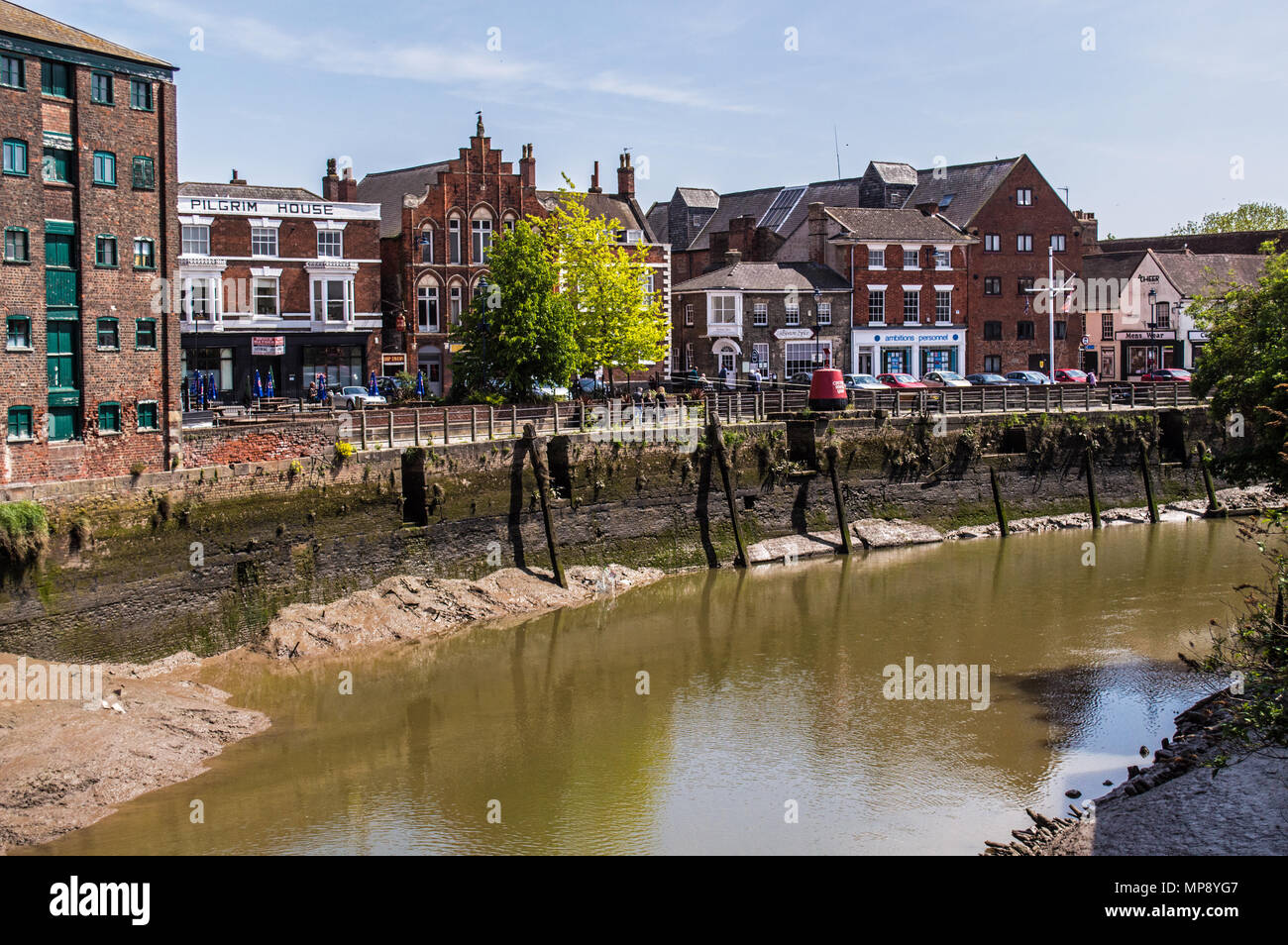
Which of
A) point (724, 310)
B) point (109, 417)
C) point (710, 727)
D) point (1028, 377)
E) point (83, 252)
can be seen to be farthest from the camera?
Result: point (724, 310)

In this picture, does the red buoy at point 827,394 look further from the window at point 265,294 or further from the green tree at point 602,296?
the window at point 265,294

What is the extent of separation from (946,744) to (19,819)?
15.9 m

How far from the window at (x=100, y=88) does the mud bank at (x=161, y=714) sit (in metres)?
13.0

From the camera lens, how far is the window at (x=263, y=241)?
5488cm

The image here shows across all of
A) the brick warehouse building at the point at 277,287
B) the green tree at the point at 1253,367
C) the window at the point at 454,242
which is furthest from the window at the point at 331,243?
the green tree at the point at 1253,367

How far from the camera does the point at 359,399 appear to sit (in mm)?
47812

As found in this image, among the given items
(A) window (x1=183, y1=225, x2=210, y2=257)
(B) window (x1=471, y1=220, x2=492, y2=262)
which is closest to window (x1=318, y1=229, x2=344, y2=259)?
(A) window (x1=183, y1=225, x2=210, y2=257)

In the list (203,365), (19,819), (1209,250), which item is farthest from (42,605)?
(1209,250)

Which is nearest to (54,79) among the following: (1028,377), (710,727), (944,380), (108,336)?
(108,336)

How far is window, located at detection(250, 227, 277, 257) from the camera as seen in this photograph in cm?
5488

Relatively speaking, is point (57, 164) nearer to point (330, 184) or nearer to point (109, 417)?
point (109, 417)

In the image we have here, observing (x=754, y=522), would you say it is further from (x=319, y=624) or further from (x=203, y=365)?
(x=203, y=365)

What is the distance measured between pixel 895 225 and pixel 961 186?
7239 millimetres

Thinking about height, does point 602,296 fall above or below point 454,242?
below
